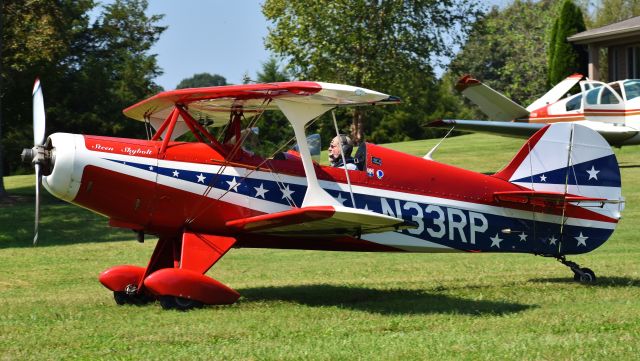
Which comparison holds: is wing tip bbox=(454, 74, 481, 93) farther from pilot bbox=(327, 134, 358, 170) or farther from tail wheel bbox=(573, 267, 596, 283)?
pilot bbox=(327, 134, 358, 170)

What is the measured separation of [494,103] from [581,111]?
2637 millimetres

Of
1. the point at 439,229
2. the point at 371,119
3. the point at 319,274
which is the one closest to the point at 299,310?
the point at 439,229

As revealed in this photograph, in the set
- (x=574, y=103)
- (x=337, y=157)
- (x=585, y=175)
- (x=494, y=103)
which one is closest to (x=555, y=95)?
(x=574, y=103)

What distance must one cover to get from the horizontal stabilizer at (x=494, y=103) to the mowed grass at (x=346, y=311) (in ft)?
36.8

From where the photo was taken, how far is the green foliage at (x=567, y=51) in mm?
42531

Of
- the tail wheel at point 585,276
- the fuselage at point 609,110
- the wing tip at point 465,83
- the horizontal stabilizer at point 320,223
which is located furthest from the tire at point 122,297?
the fuselage at point 609,110

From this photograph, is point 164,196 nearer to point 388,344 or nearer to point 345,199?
point 345,199

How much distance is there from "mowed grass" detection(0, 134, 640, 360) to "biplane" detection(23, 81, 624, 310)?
0.59 metres

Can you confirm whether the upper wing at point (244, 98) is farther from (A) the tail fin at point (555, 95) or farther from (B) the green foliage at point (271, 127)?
(A) the tail fin at point (555, 95)

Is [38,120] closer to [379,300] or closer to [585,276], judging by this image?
[379,300]

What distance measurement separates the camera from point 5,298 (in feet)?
37.0

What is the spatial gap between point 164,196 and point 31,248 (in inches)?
338

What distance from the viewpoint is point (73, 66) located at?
39969mm

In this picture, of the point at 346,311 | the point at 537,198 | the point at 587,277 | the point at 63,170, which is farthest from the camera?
the point at 587,277
